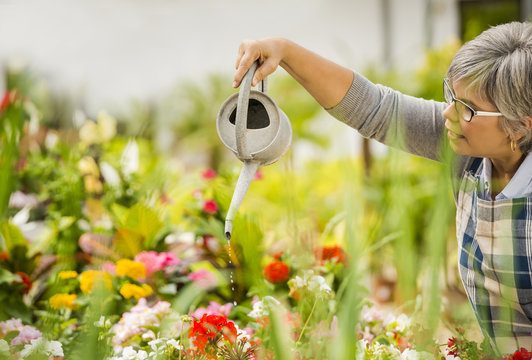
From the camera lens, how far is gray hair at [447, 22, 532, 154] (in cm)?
91

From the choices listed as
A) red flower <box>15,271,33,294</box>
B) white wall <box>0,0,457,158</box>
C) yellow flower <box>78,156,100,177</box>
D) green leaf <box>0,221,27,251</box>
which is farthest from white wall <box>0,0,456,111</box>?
red flower <box>15,271,33,294</box>

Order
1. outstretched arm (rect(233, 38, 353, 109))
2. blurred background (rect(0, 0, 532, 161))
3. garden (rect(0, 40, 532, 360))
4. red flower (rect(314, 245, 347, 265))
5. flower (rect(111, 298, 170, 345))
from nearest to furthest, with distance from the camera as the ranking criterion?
garden (rect(0, 40, 532, 360)) → outstretched arm (rect(233, 38, 353, 109)) → flower (rect(111, 298, 170, 345)) → red flower (rect(314, 245, 347, 265)) → blurred background (rect(0, 0, 532, 161))

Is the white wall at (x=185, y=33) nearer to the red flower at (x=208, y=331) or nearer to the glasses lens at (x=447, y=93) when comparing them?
the glasses lens at (x=447, y=93)

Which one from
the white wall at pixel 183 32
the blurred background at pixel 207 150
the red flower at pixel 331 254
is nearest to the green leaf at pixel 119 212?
the blurred background at pixel 207 150

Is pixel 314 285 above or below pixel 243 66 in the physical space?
below

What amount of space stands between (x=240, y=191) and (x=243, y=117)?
0.41 feet

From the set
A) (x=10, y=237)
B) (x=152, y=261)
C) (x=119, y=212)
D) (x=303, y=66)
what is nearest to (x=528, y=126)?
(x=303, y=66)

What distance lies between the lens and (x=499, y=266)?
970mm

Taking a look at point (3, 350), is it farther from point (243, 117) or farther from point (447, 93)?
point (447, 93)

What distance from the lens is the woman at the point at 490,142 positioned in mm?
930

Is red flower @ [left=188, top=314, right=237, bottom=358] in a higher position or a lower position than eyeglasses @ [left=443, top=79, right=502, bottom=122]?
lower

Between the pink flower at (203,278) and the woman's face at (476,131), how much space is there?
652mm

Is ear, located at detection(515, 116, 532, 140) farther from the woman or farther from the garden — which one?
the garden

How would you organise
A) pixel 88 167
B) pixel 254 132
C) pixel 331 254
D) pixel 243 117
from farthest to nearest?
pixel 88 167 → pixel 331 254 → pixel 254 132 → pixel 243 117
